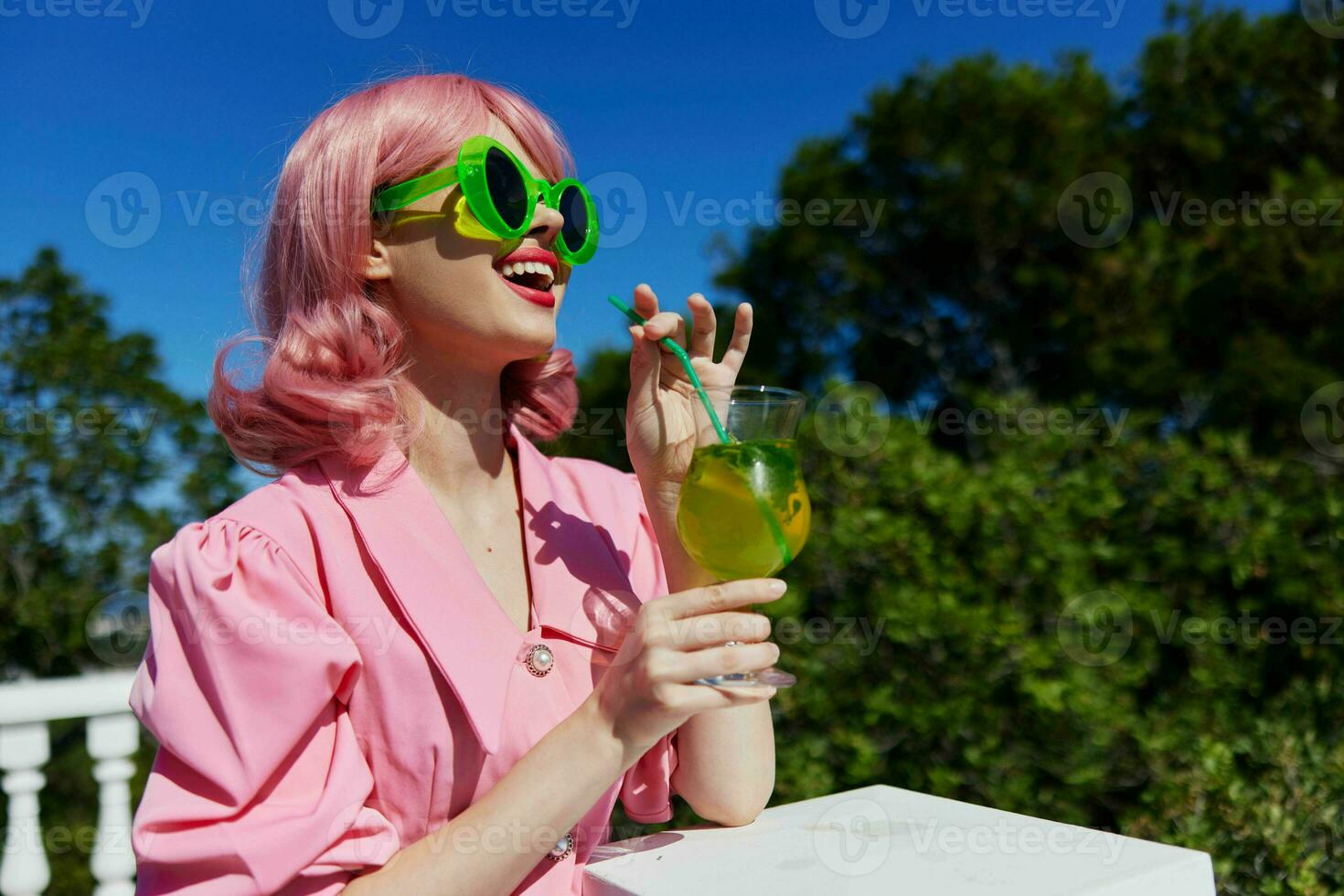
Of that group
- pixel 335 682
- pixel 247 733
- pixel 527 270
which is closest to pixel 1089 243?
pixel 527 270

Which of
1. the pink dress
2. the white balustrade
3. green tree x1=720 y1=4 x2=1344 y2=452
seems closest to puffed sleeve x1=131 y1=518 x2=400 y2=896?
the pink dress

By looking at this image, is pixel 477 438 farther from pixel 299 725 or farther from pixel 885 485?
pixel 885 485

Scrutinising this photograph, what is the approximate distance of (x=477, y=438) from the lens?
2.08 meters

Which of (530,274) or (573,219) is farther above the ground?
(573,219)

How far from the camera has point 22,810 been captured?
279 cm

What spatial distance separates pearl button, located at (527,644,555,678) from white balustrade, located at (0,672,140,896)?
1690 mm

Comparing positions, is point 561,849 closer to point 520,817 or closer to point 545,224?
point 520,817

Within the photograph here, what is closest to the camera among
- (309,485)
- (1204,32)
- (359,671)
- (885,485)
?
(359,671)

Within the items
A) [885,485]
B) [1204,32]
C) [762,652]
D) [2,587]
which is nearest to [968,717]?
[885,485]

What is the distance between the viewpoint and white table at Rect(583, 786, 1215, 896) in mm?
1395

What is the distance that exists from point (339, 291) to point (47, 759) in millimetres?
1879

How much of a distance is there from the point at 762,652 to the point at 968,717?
2.56m

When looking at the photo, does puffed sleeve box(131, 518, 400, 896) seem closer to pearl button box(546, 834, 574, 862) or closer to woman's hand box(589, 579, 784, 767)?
pearl button box(546, 834, 574, 862)

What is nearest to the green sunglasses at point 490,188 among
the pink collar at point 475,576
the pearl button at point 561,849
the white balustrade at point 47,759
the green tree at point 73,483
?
the pink collar at point 475,576
